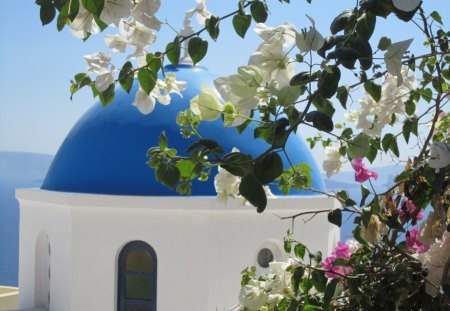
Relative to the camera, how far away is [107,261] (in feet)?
21.5

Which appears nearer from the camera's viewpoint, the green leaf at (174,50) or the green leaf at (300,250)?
the green leaf at (174,50)

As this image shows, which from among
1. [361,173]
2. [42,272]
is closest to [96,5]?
[361,173]

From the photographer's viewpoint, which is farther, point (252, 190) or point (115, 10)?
point (115, 10)

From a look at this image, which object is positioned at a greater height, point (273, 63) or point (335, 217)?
point (273, 63)

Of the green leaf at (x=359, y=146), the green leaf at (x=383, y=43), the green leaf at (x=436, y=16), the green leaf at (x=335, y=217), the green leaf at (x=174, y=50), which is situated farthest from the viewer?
the green leaf at (x=436, y=16)

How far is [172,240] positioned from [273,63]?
17.0ft

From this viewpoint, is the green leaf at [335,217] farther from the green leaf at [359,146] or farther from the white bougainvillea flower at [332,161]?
the white bougainvillea flower at [332,161]

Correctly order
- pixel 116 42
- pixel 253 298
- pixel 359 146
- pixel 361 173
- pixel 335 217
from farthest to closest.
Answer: pixel 361 173
pixel 253 298
pixel 335 217
pixel 116 42
pixel 359 146

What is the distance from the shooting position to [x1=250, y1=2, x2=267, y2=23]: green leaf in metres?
1.47

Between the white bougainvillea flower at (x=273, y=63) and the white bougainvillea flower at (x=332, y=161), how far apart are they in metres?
1.06

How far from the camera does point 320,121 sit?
45.5 inches

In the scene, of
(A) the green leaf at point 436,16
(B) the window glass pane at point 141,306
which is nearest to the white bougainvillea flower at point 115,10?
(A) the green leaf at point 436,16

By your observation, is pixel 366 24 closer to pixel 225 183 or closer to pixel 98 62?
pixel 98 62

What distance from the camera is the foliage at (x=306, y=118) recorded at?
118 cm
